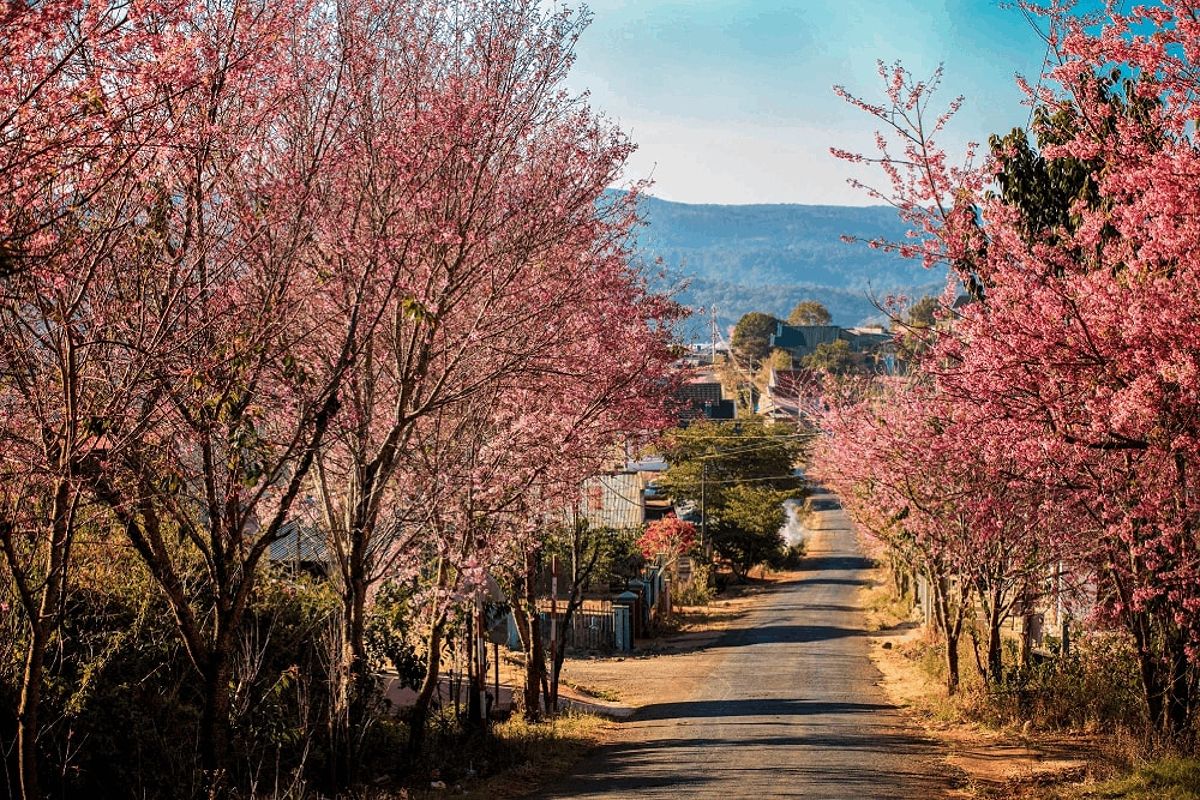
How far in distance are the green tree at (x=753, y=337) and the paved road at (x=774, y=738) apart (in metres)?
92.6

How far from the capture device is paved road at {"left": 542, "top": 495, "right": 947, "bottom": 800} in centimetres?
1307

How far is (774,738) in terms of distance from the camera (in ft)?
55.7

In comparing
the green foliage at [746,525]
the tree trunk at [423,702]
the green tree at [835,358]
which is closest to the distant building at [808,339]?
the green tree at [835,358]

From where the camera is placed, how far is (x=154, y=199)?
822cm

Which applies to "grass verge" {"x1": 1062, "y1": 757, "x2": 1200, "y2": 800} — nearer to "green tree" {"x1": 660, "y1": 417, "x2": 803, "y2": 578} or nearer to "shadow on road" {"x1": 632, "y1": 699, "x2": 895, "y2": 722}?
"shadow on road" {"x1": 632, "y1": 699, "x2": 895, "y2": 722}

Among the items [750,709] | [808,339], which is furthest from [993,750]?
[808,339]

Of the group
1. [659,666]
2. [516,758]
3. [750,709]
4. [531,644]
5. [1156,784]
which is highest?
[531,644]

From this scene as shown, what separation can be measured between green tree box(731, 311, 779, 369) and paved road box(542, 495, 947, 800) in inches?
3647

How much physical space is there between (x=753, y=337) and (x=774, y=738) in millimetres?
116823

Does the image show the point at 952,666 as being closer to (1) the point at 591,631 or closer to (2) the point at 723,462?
(1) the point at 591,631

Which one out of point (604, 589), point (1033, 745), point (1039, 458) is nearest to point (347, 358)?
point (1039, 458)

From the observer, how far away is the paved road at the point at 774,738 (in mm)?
13070

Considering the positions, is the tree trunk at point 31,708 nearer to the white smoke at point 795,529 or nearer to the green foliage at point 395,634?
the green foliage at point 395,634

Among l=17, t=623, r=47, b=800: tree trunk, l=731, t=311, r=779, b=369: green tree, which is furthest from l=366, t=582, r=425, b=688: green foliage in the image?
l=731, t=311, r=779, b=369: green tree
